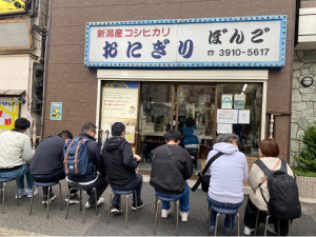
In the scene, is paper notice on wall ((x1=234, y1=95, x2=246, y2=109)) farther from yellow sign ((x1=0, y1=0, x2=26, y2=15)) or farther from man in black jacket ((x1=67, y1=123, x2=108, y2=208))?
yellow sign ((x1=0, y1=0, x2=26, y2=15))

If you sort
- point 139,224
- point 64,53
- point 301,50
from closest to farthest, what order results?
point 139,224, point 301,50, point 64,53

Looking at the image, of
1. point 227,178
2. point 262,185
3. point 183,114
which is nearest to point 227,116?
point 183,114

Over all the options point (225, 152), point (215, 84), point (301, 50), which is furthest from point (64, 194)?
point (301, 50)

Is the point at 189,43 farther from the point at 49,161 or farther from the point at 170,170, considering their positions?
the point at 49,161

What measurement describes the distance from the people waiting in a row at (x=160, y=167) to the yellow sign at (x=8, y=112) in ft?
10.00

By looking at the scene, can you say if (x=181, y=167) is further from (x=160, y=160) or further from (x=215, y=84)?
(x=215, y=84)

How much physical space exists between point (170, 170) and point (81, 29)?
514 centimetres

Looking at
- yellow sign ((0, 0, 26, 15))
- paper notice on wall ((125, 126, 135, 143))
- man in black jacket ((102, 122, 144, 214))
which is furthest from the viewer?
yellow sign ((0, 0, 26, 15))

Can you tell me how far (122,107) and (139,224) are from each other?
3.44m

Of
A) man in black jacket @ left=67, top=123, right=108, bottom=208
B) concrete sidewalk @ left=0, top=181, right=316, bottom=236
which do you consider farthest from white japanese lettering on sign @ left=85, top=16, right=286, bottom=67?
concrete sidewalk @ left=0, top=181, right=316, bottom=236

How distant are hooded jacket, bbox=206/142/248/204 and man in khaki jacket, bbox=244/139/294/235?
0.19 m

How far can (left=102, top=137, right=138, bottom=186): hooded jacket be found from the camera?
11.1 feet

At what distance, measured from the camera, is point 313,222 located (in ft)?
12.2

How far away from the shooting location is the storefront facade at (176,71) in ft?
17.0
